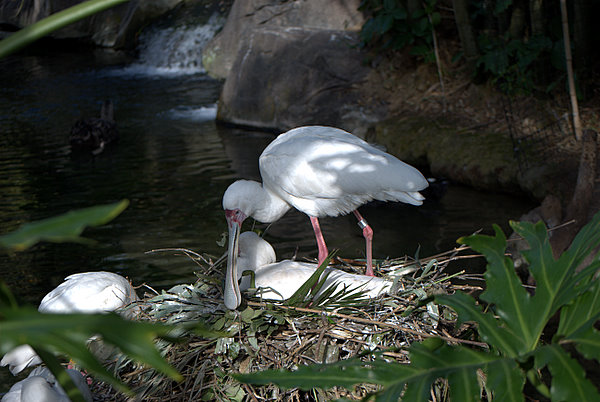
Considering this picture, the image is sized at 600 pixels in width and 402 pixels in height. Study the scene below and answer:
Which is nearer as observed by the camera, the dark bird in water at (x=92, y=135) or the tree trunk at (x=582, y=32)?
the tree trunk at (x=582, y=32)

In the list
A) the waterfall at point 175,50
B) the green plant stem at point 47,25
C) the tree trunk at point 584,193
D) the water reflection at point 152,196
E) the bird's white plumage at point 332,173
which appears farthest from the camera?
the waterfall at point 175,50

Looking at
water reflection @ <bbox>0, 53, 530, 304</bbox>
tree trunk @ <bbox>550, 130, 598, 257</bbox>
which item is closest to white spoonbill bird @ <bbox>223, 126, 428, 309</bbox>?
water reflection @ <bbox>0, 53, 530, 304</bbox>

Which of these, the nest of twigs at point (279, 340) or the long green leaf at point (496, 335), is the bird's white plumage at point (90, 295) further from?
the long green leaf at point (496, 335)

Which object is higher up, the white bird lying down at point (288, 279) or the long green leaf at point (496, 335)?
the long green leaf at point (496, 335)

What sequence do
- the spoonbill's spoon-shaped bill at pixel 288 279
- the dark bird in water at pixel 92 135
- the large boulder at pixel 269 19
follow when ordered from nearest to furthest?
the spoonbill's spoon-shaped bill at pixel 288 279, the dark bird in water at pixel 92 135, the large boulder at pixel 269 19

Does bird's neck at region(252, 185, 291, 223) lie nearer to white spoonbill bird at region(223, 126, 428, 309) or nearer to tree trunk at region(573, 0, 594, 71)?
white spoonbill bird at region(223, 126, 428, 309)

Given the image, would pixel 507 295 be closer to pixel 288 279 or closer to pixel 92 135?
pixel 288 279

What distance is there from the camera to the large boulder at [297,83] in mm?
9820

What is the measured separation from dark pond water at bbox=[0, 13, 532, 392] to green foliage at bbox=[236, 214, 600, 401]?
6.50ft

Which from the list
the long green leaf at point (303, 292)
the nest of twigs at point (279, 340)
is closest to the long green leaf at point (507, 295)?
the nest of twigs at point (279, 340)

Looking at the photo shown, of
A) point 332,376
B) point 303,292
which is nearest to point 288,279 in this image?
point 303,292

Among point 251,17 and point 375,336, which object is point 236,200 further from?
point 251,17

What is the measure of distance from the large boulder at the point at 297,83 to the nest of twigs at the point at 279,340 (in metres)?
6.30

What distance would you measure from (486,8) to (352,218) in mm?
3888
